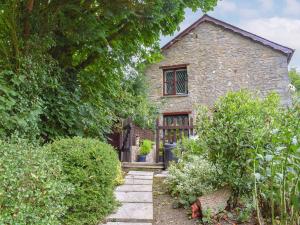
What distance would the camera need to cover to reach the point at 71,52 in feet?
16.6

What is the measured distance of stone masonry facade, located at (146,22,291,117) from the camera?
36.3 ft

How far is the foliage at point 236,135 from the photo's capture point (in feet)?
9.69

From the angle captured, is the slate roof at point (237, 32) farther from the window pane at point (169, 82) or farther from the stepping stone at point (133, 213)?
the stepping stone at point (133, 213)

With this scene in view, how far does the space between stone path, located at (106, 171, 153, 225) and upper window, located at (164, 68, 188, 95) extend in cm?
815

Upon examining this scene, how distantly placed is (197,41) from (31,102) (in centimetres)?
1004

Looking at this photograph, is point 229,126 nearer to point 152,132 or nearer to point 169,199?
point 169,199

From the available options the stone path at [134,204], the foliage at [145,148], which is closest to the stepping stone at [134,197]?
the stone path at [134,204]

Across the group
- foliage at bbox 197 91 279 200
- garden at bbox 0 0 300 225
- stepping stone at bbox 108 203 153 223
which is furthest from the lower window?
stepping stone at bbox 108 203 153 223

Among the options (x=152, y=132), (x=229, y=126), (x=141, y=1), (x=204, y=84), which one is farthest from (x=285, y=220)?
(x=204, y=84)

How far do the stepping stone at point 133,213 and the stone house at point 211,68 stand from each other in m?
8.87

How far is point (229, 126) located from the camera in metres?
3.10

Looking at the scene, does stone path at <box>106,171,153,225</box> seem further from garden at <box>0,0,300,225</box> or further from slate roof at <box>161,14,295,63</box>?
slate roof at <box>161,14,295,63</box>

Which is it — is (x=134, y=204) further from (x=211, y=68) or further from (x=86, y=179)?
(x=211, y=68)

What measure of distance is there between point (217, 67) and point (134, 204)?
9693 mm
